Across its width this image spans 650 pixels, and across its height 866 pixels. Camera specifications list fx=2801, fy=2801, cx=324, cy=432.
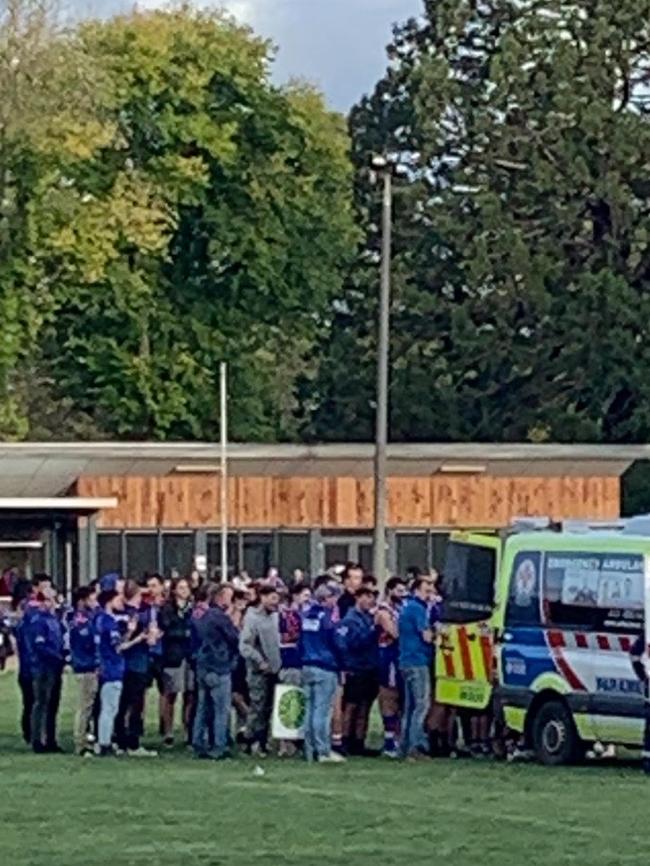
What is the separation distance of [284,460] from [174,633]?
25978mm

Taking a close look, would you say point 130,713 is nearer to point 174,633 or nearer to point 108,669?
point 108,669

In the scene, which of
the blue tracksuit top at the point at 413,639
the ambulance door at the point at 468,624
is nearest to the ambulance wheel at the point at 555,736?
the ambulance door at the point at 468,624

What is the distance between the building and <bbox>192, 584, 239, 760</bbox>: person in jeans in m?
Answer: 24.1

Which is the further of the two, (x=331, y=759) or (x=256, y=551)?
(x=256, y=551)

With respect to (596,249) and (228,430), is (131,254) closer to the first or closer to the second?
(228,430)

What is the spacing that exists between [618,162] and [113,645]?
134 ft

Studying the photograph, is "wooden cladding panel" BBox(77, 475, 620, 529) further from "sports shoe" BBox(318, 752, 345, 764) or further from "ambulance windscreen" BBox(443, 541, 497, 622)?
"sports shoe" BBox(318, 752, 345, 764)

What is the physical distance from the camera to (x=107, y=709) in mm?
27156

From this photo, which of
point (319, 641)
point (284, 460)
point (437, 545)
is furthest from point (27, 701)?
point (437, 545)

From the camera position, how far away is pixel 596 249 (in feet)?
221

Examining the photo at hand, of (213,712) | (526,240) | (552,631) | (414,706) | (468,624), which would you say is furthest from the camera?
(526,240)

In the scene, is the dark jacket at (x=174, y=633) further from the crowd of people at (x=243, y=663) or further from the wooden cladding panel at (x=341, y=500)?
the wooden cladding panel at (x=341, y=500)

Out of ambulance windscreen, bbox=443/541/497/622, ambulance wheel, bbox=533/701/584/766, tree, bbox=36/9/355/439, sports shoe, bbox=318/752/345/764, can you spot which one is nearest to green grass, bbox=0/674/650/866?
sports shoe, bbox=318/752/345/764

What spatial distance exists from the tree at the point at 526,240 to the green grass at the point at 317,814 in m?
40.1
